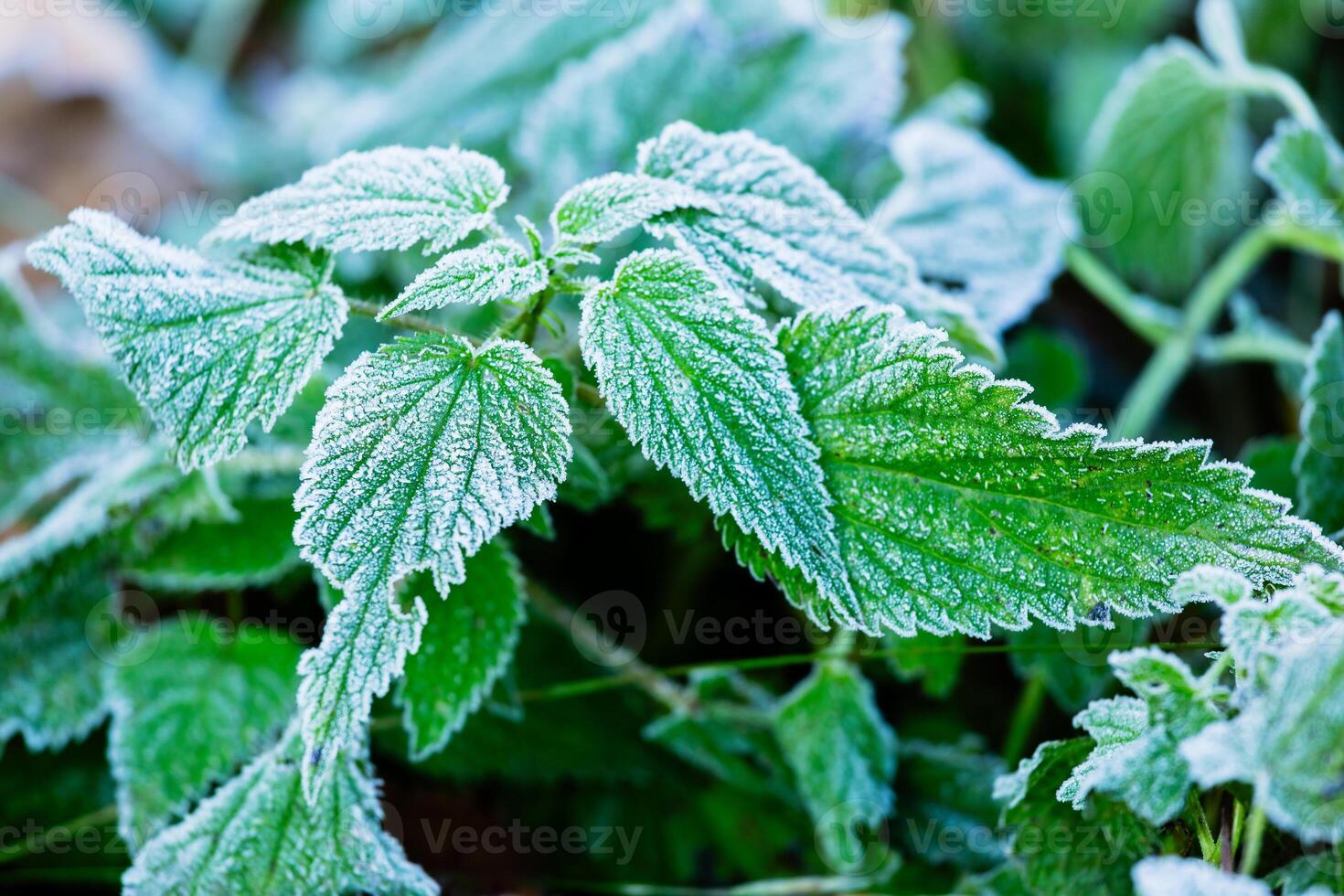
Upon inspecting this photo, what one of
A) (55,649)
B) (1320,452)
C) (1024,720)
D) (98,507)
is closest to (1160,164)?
(1320,452)

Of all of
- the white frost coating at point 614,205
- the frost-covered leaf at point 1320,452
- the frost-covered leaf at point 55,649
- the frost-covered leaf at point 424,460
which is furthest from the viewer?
the frost-covered leaf at point 55,649

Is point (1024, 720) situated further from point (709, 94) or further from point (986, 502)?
point (709, 94)

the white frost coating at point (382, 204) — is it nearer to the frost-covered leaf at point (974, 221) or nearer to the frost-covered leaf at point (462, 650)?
the frost-covered leaf at point (462, 650)

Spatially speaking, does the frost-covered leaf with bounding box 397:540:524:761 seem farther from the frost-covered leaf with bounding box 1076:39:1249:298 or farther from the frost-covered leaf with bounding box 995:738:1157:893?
the frost-covered leaf with bounding box 1076:39:1249:298

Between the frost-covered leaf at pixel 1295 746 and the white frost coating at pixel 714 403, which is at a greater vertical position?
the white frost coating at pixel 714 403

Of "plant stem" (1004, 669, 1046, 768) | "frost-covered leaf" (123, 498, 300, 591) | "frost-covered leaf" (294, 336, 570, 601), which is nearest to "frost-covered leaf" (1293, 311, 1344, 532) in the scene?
"plant stem" (1004, 669, 1046, 768)

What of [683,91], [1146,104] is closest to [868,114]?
[683,91]

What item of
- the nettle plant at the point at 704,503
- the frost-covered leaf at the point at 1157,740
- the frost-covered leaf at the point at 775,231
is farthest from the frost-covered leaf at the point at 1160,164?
the frost-covered leaf at the point at 1157,740

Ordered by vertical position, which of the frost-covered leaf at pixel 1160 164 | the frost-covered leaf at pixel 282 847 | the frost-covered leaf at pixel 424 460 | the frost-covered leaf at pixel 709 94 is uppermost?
the frost-covered leaf at pixel 709 94
